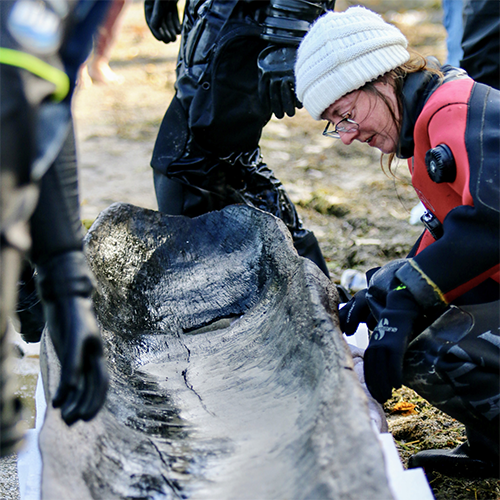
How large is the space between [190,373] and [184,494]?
637 millimetres

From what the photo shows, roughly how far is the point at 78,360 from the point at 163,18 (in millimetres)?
2294

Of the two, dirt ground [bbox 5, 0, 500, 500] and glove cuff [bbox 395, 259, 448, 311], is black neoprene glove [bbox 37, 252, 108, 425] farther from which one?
dirt ground [bbox 5, 0, 500, 500]

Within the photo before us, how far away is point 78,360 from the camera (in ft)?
3.87

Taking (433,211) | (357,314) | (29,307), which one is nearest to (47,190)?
(357,314)

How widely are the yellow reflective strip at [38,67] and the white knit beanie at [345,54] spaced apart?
0.94m

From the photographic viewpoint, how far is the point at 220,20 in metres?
2.46

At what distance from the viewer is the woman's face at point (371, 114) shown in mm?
1809

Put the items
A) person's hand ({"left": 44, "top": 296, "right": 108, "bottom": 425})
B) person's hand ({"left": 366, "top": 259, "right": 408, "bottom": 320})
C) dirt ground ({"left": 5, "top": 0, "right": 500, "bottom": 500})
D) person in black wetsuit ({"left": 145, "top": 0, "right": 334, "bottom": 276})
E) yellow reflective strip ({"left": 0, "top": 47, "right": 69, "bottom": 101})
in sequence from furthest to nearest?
person in black wetsuit ({"left": 145, "top": 0, "right": 334, "bottom": 276}) < dirt ground ({"left": 5, "top": 0, "right": 500, "bottom": 500}) < person's hand ({"left": 366, "top": 259, "right": 408, "bottom": 320}) < person's hand ({"left": 44, "top": 296, "right": 108, "bottom": 425}) < yellow reflective strip ({"left": 0, "top": 47, "right": 69, "bottom": 101})

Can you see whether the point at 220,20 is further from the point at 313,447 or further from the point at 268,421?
the point at 313,447

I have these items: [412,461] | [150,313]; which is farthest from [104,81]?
[412,461]

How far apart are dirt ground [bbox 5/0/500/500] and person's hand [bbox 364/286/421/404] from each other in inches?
20.0

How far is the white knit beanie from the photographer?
1.76 m

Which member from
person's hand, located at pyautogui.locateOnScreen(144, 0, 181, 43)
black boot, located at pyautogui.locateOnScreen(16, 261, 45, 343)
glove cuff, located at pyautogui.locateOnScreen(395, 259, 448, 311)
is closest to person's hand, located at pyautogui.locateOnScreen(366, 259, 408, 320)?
glove cuff, located at pyautogui.locateOnScreen(395, 259, 448, 311)

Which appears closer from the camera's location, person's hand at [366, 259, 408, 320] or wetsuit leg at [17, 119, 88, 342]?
wetsuit leg at [17, 119, 88, 342]
